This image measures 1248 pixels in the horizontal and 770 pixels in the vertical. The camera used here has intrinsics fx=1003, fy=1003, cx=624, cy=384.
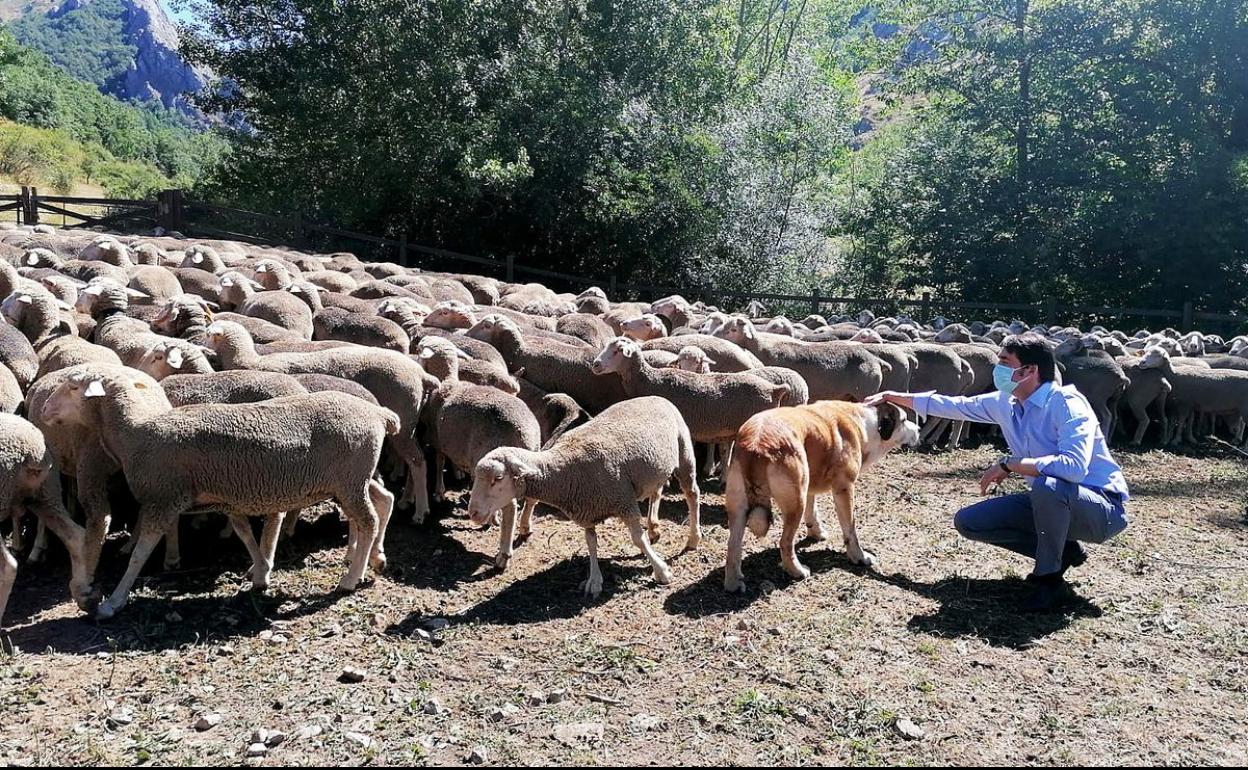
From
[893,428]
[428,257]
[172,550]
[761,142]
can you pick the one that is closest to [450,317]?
[172,550]

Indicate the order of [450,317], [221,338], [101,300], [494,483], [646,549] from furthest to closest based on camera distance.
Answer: [450,317] → [101,300] → [221,338] → [646,549] → [494,483]

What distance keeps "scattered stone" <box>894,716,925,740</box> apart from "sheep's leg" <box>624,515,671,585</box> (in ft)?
6.96

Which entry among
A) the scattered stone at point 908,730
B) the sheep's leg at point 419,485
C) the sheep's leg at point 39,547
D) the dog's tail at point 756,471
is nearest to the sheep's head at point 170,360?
the sheep's leg at point 39,547

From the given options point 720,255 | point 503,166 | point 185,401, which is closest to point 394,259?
point 503,166

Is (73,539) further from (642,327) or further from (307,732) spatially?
(642,327)

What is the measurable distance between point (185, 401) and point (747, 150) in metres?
21.2

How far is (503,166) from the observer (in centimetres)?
2484

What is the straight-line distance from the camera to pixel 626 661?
5.46m

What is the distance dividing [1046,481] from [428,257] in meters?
21.8

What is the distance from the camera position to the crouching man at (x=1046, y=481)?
6.23 metres

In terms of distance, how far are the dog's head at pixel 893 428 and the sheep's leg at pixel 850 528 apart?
577mm

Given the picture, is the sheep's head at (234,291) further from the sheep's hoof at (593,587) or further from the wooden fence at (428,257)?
the wooden fence at (428,257)

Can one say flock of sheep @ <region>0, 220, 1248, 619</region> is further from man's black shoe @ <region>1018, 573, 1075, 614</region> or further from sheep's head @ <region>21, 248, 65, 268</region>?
man's black shoe @ <region>1018, 573, 1075, 614</region>

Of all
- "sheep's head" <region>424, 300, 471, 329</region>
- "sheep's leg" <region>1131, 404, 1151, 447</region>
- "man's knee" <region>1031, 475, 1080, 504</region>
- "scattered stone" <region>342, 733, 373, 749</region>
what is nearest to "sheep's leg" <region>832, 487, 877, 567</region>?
"man's knee" <region>1031, 475, 1080, 504</region>
